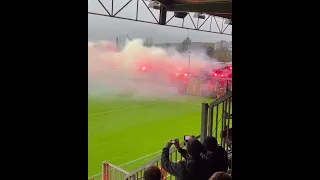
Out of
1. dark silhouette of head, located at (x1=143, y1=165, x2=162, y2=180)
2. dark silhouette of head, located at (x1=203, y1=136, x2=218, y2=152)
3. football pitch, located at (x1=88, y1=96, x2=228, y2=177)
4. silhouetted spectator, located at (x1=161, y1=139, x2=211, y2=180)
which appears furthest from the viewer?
football pitch, located at (x1=88, y1=96, x2=228, y2=177)

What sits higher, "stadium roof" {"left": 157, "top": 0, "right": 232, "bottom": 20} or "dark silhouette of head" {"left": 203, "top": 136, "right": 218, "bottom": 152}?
"stadium roof" {"left": 157, "top": 0, "right": 232, "bottom": 20}

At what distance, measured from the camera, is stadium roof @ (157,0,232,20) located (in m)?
3.46

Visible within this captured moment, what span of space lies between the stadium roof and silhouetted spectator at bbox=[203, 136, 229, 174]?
6.66ft

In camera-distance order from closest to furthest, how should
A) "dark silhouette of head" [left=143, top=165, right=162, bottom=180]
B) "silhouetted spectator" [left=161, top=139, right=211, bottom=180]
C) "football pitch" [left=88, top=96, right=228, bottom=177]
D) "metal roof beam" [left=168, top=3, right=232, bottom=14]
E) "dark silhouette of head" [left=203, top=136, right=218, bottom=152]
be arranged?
"dark silhouette of head" [left=143, top=165, right=162, bottom=180] < "silhouetted spectator" [left=161, top=139, right=211, bottom=180] < "dark silhouette of head" [left=203, top=136, right=218, bottom=152] < "metal roof beam" [left=168, top=3, right=232, bottom=14] < "football pitch" [left=88, top=96, right=228, bottom=177]

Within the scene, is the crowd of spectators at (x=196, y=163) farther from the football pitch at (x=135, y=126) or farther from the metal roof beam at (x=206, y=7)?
the football pitch at (x=135, y=126)

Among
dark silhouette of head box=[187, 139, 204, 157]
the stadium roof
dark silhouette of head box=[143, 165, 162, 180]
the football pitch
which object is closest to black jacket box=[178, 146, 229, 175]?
dark silhouette of head box=[187, 139, 204, 157]

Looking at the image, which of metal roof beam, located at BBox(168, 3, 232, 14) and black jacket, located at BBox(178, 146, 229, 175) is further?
metal roof beam, located at BBox(168, 3, 232, 14)

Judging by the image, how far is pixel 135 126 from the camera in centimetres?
1128

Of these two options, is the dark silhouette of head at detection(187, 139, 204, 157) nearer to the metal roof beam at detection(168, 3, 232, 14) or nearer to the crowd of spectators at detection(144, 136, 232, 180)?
the crowd of spectators at detection(144, 136, 232, 180)
